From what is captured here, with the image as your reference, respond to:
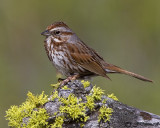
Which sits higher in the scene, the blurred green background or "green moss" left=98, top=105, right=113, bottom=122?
the blurred green background

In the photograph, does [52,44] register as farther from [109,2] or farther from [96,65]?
[109,2]

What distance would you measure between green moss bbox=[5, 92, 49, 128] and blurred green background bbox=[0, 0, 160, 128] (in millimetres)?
2710

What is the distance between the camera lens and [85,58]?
594 centimetres

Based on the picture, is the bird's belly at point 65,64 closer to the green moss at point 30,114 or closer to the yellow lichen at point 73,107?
the green moss at point 30,114

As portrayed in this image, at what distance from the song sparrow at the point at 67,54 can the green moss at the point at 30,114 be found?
114 cm

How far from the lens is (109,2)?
28.3ft

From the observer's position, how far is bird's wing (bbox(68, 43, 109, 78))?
580cm

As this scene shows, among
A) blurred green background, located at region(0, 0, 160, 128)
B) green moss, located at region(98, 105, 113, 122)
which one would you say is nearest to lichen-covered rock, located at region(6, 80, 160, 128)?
green moss, located at region(98, 105, 113, 122)

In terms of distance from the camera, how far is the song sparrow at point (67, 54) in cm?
573

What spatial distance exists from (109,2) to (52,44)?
3067mm

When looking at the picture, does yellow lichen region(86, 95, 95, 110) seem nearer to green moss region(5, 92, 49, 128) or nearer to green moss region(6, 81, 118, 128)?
green moss region(6, 81, 118, 128)

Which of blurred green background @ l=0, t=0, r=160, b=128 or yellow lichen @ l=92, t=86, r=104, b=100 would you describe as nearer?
yellow lichen @ l=92, t=86, r=104, b=100

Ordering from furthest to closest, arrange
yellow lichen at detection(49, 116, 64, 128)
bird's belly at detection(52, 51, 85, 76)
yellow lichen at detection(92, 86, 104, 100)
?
bird's belly at detection(52, 51, 85, 76) < yellow lichen at detection(92, 86, 104, 100) < yellow lichen at detection(49, 116, 64, 128)

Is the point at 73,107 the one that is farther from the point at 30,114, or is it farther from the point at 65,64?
the point at 65,64
